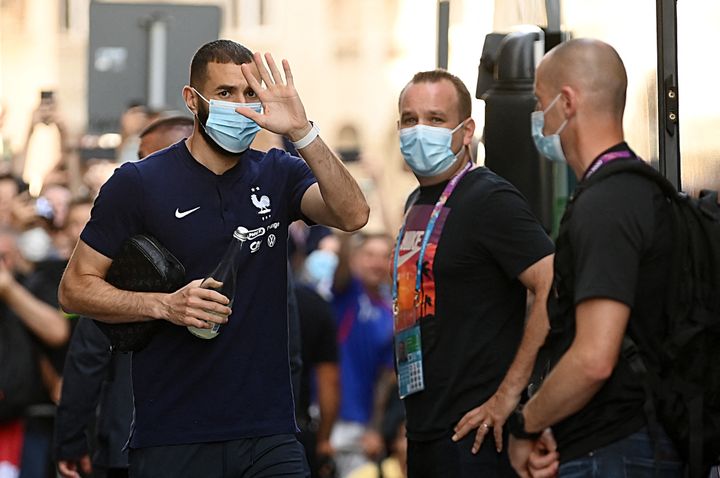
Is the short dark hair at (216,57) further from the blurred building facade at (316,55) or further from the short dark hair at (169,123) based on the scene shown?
the blurred building facade at (316,55)

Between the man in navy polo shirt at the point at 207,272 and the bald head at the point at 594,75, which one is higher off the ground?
the bald head at the point at 594,75

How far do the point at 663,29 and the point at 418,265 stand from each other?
1291 mm

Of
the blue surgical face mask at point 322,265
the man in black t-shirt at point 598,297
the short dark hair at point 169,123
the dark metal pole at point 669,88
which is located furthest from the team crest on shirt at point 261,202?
the blue surgical face mask at point 322,265

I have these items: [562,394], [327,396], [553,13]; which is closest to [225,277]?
[562,394]

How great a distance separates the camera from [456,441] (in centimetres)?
602

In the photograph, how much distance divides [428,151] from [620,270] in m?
1.95

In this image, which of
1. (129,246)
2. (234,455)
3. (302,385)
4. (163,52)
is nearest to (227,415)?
(234,455)

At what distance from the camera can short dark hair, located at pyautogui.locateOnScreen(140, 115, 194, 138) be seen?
7.57 meters

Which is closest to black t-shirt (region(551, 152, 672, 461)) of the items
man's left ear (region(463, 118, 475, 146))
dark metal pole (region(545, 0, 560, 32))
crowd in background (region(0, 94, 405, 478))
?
man's left ear (region(463, 118, 475, 146))

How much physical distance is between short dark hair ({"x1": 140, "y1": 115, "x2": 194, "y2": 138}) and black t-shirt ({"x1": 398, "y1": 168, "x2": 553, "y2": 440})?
1.82 meters

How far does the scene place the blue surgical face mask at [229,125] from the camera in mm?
5914

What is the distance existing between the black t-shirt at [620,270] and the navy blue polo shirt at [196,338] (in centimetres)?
135

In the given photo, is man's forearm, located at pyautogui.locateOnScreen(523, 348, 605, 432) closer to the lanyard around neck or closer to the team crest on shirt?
the lanyard around neck


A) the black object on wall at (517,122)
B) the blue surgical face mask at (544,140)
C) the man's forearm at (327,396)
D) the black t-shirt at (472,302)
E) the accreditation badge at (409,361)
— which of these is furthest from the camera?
the man's forearm at (327,396)
